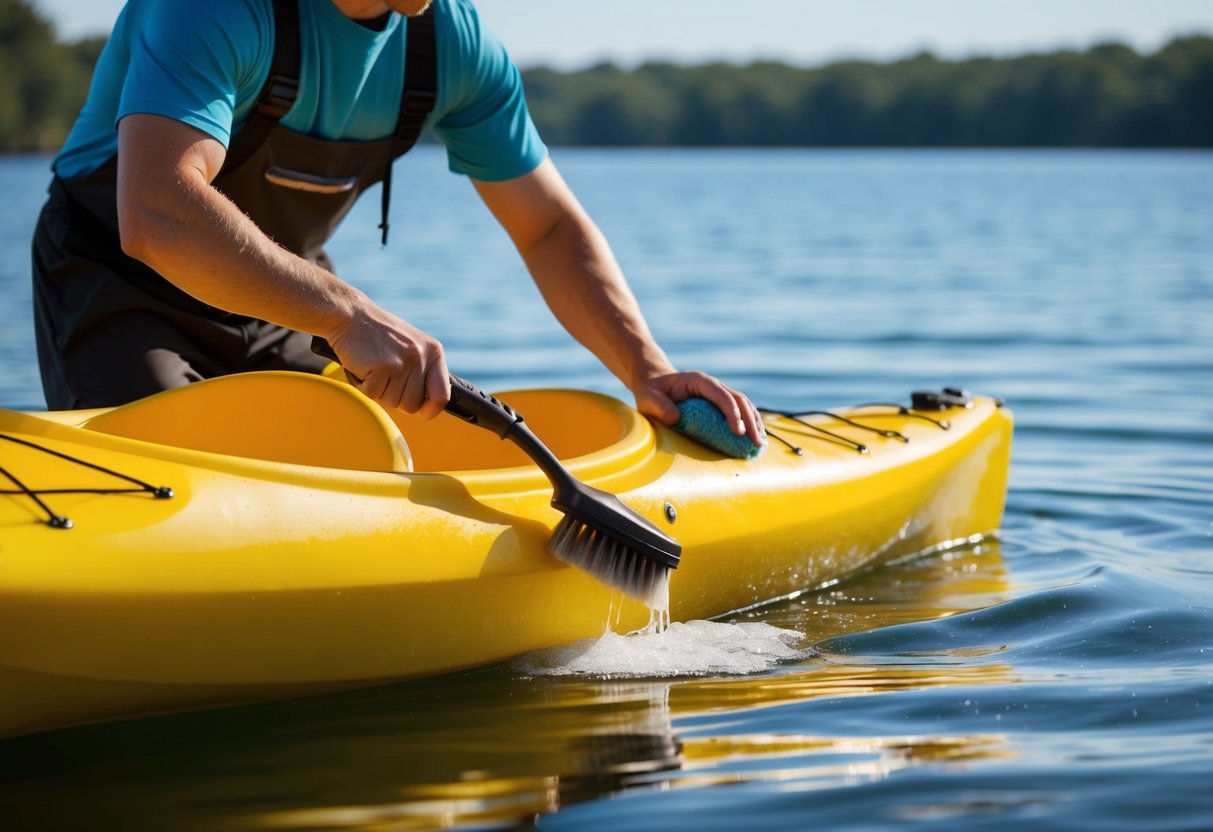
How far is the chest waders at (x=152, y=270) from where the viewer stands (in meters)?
3.26

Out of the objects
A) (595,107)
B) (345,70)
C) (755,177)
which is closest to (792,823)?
(345,70)

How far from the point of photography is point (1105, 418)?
6.29 metres

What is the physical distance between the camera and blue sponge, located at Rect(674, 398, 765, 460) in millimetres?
3391

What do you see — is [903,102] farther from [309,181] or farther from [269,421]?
[269,421]

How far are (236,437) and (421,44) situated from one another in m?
0.97

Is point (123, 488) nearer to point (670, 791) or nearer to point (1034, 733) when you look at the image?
point (670, 791)

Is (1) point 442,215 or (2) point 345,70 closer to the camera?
(2) point 345,70

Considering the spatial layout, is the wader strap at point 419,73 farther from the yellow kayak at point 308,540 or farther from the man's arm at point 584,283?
the yellow kayak at point 308,540

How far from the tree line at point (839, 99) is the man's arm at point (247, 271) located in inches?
2336

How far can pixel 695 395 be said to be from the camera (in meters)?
3.47

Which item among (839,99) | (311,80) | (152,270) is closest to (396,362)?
(311,80)

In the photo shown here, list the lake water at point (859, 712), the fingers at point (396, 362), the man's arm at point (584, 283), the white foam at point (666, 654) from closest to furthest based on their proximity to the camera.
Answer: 1. the lake water at point (859, 712)
2. the fingers at point (396, 362)
3. the white foam at point (666, 654)
4. the man's arm at point (584, 283)

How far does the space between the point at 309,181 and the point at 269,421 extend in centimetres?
68

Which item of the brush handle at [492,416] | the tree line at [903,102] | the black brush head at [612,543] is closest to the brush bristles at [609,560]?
the black brush head at [612,543]
